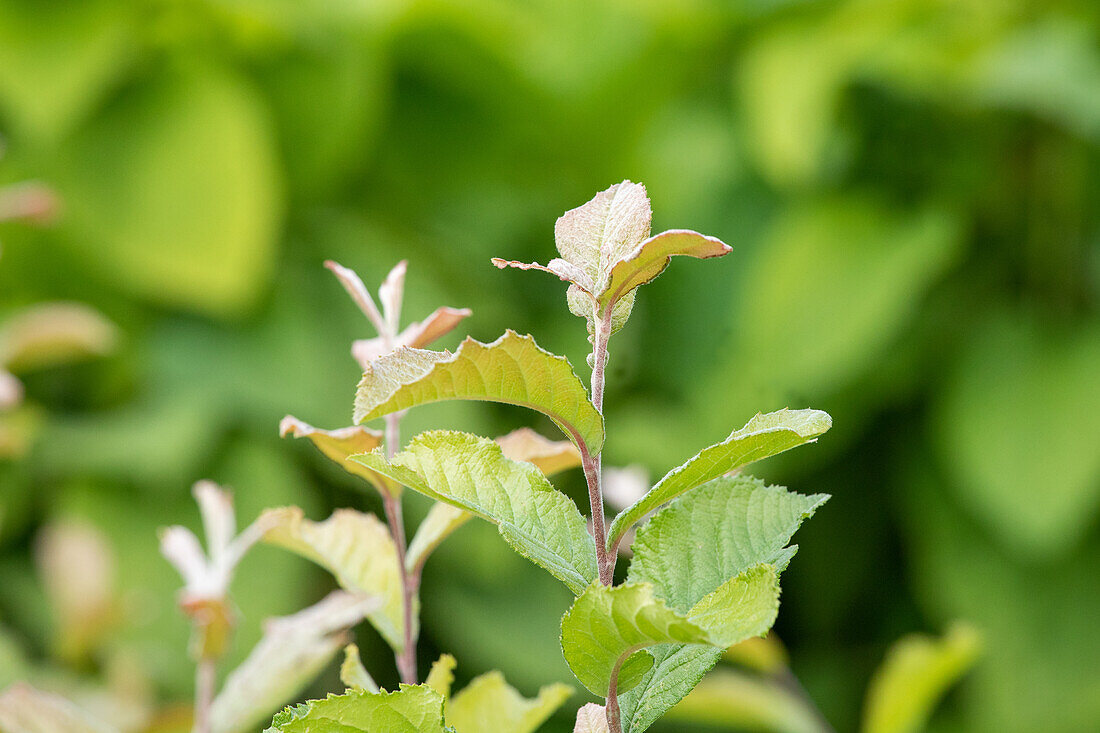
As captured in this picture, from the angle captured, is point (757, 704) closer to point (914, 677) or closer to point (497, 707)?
point (914, 677)

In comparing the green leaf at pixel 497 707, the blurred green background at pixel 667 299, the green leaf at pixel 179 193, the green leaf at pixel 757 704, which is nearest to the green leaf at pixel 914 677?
the green leaf at pixel 757 704

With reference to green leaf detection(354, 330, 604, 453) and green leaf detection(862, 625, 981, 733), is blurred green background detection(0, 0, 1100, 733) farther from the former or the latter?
green leaf detection(354, 330, 604, 453)

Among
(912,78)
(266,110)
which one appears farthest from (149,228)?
(912,78)

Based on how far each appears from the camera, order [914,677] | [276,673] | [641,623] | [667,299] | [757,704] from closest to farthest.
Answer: [641,623]
[276,673]
[914,677]
[757,704]
[667,299]

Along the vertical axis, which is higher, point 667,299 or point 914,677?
point 914,677

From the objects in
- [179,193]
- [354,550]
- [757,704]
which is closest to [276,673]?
[354,550]

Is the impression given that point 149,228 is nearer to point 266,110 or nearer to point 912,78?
point 266,110

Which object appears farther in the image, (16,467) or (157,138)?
(157,138)
